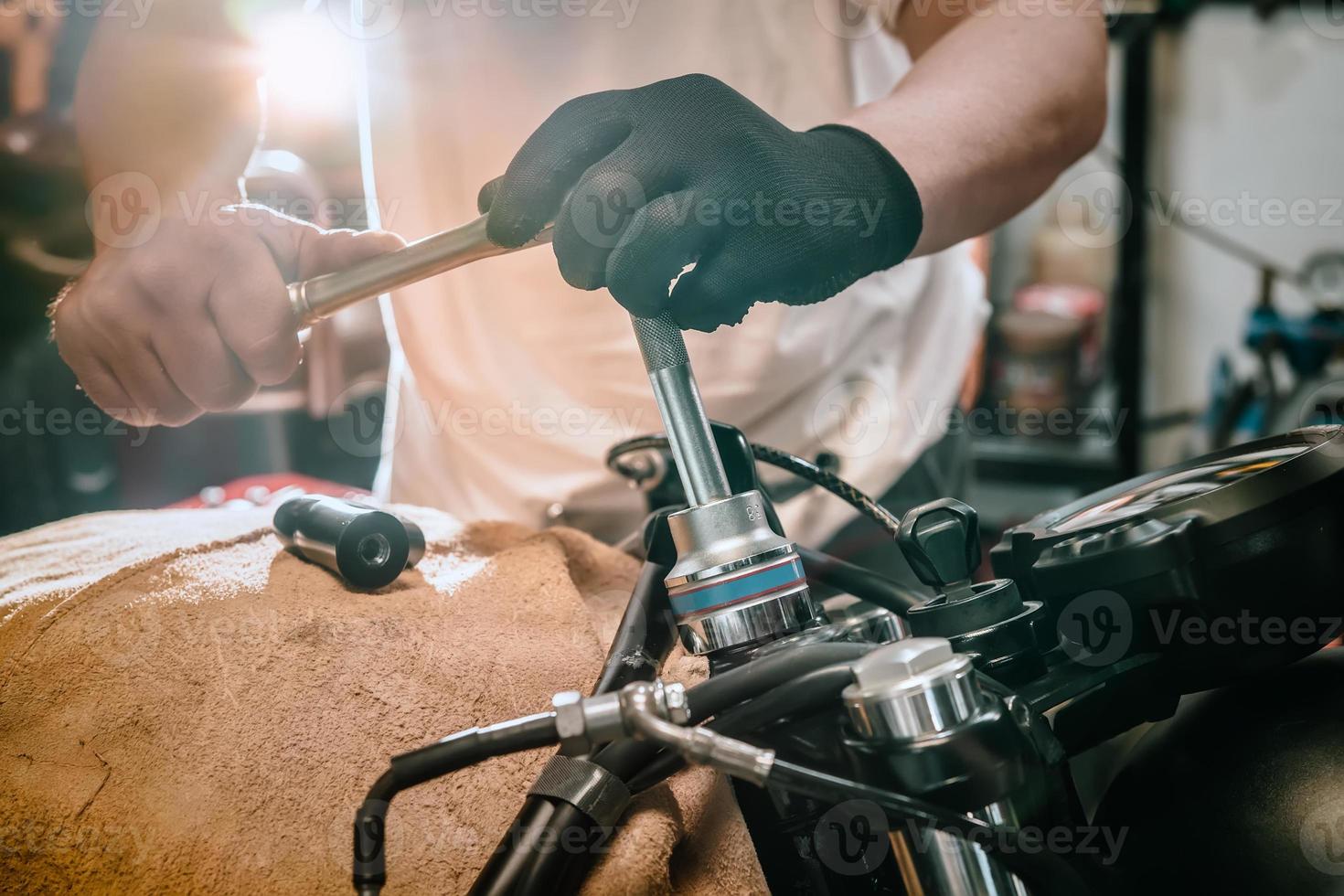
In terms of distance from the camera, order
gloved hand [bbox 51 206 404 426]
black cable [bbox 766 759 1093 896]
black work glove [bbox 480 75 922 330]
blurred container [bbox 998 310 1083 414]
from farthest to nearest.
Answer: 1. blurred container [bbox 998 310 1083 414]
2. gloved hand [bbox 51 206 404 426]
3. black work glove [bbox 480 75 922 330]
4. black cable [bbox 766 759 1093 896]

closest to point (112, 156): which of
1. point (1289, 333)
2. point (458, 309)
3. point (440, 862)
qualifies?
point (458, 309)

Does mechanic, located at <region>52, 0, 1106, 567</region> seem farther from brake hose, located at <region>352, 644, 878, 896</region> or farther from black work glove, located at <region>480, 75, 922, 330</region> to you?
brake hose, located at <region>352, 644, 878, 896</region>

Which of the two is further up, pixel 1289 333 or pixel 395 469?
pixel 395 469

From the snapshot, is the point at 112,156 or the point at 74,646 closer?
the point at 74,646

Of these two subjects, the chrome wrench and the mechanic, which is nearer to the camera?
the chrome wrench

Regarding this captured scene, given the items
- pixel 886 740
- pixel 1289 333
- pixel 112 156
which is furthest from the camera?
pixel 1289 333

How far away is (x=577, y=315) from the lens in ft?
2.83

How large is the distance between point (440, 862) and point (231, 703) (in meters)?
0.13

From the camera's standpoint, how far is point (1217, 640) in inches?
14.4

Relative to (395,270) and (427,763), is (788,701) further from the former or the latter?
(395,270)

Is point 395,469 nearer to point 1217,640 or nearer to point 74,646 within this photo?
point 74,646

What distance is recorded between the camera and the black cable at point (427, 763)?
0.30 metres

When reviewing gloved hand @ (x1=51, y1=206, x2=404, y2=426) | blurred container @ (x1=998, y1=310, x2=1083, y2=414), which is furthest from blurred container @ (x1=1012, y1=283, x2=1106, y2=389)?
gloved hand @ (x1=51, y1=206, x2=404, y2=426)

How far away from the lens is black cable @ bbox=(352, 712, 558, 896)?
298mm
